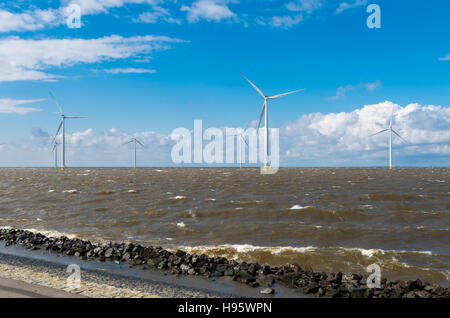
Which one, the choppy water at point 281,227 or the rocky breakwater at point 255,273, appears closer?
the rocky breakwater at point 255,273

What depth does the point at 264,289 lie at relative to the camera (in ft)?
42.9

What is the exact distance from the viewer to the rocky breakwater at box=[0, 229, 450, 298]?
41.6 feet

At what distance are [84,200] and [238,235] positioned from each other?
1055 inches

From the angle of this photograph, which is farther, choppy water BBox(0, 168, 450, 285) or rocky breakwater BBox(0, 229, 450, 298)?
choppy water BBox(0, 168, 450, 285)

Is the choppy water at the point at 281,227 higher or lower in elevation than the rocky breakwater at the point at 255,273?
lower

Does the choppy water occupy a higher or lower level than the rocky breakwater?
lower

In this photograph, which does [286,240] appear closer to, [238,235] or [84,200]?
[238,235]

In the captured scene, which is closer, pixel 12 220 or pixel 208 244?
pixel 208 244

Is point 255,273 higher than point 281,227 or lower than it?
higher

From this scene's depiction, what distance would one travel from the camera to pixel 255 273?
48.1 ft

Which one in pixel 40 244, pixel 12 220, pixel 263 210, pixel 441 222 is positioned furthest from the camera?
pixel 263 210

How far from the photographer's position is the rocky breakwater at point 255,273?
12.7 metres

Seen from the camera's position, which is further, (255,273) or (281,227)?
(281,227)
